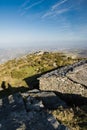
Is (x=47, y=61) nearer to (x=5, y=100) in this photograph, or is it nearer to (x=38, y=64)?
(x=38, y=64)

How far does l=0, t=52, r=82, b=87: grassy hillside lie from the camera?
30.8 meters

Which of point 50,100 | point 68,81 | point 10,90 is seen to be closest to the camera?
point 50,100

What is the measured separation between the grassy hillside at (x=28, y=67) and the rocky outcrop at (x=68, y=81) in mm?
6928

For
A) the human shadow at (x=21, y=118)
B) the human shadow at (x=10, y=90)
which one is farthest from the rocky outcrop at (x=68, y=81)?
the human shadow at (x=21, y=118)

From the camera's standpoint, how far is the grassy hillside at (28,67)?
101ft

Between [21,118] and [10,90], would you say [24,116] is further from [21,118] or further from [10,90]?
[10,90]

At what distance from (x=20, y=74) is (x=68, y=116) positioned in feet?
63.3

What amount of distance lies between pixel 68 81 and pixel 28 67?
496 inches

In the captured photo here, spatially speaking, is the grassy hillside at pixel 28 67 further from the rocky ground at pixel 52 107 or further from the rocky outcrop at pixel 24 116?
the rocky outcrop at pixel 24 116

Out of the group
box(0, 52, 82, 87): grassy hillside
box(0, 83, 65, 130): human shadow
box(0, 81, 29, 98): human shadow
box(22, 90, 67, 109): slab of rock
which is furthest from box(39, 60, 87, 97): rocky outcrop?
box(0, 83, 65, 130): human shadow

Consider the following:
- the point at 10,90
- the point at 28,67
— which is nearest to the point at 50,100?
the point at 10,90

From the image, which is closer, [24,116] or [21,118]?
[21,118]

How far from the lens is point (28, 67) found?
108 ft

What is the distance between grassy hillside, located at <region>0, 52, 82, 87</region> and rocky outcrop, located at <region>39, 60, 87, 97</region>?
6.93 meters
